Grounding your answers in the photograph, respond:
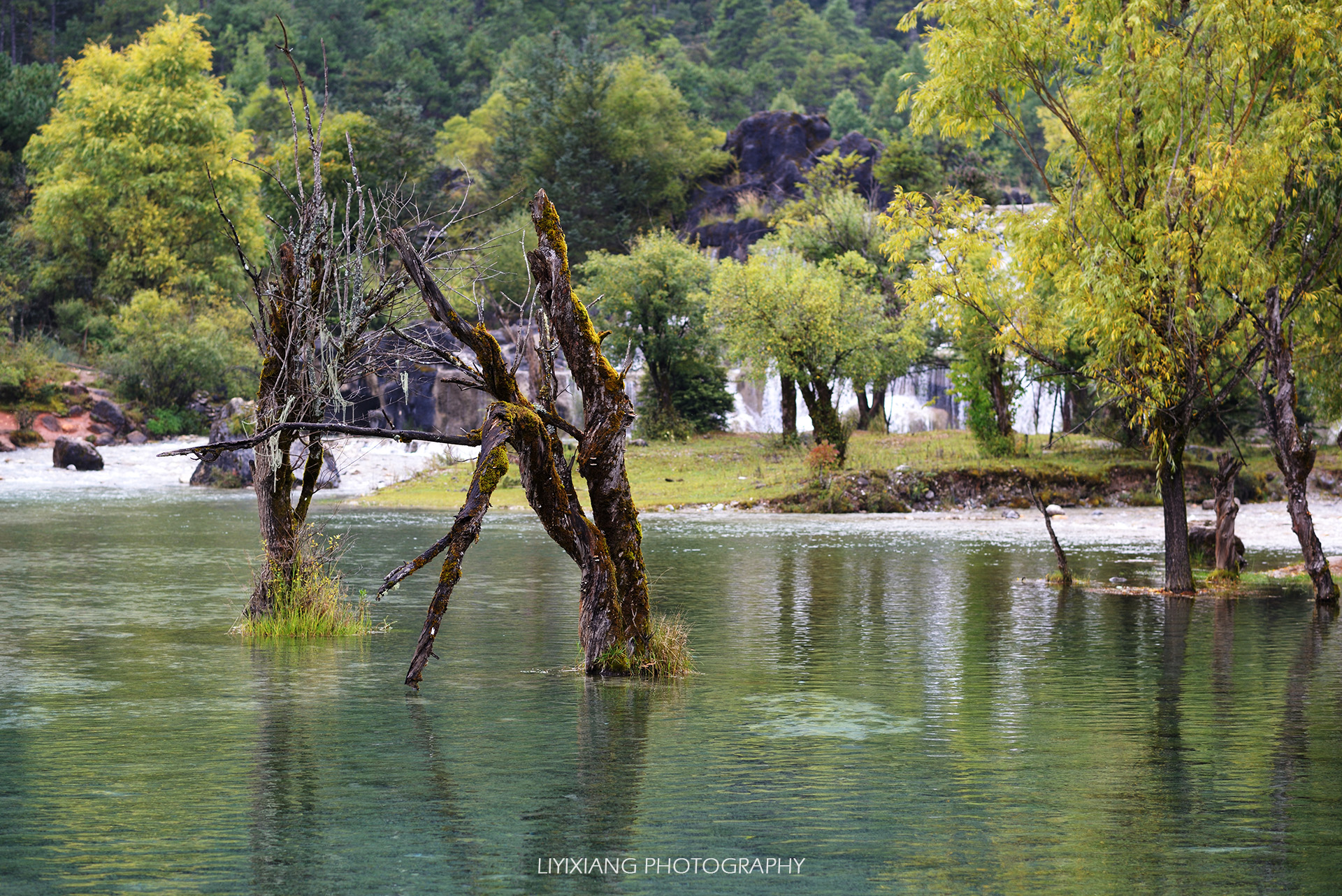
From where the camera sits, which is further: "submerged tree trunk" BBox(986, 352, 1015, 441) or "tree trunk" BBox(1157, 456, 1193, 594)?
"submerged tree trunk" BBox(986, 352, 1015, 441)

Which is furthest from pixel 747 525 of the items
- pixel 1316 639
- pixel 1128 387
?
pixel 1316 639

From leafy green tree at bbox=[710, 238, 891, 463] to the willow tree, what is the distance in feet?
92.0

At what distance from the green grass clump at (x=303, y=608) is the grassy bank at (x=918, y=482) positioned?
27.5 m

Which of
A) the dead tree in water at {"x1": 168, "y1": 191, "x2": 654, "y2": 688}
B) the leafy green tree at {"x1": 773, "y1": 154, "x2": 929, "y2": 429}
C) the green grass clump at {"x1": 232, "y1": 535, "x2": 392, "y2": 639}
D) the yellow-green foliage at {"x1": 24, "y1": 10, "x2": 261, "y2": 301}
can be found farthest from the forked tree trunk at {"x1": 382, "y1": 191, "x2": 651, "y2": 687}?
the yellow-green foliage at {"x1": 24, "y1": 10, "x2": 261, "y2": 301}

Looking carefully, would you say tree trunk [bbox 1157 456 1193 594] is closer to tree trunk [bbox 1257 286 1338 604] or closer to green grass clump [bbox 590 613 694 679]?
tree trunk [bbox 1257 286 1338 604]

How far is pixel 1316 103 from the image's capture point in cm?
2178

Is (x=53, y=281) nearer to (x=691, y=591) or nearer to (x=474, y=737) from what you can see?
(x=691, y=591)

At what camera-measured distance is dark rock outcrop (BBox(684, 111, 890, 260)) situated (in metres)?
87.6

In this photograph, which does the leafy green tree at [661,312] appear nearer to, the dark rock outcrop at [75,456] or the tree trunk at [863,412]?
the tree trunk at [863,412]

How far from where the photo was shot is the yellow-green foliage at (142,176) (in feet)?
260

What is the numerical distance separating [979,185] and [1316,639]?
6489cm

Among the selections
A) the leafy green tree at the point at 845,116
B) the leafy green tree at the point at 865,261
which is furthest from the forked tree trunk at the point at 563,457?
the leafy green tree at the point at 845,116

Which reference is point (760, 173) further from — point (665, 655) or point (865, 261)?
point (665, 655)

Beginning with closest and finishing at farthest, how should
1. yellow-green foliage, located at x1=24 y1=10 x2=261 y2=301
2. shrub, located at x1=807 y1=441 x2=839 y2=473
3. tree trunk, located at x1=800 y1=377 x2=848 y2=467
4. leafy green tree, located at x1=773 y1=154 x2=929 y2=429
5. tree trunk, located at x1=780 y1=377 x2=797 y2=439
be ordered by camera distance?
shrub, located at x1=807 y1=441 x2=839 y2=473, tree trunk, located at x1=800 y1=377 x2=848 y2=467, leafy green tree, located at x1=773 y1=154 x2=929 y2=429, tree trunk, located at x1=780 y1=377 x2=797 y2=439, yellow-green foliage, located at x1=24 y1=10 x2=261 y2=301
